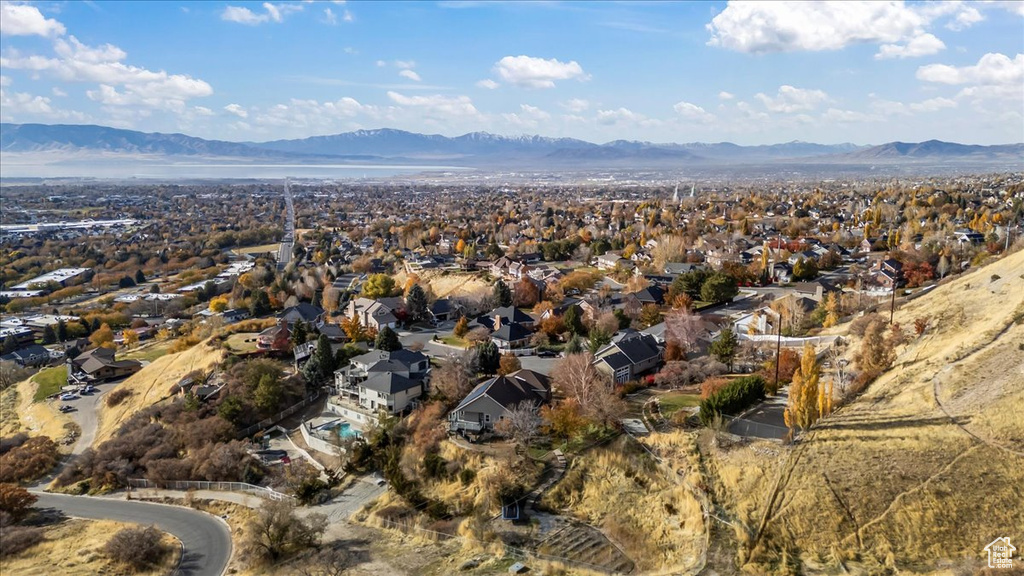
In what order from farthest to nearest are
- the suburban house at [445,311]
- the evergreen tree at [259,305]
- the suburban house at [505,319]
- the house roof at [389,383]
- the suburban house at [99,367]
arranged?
1. the evergreen tree at [259,305]
2. the suburban house at [445,311]
3. the suburban house at [99,367]
4. the suburban house at [505,319]
5. the house roof at [389,383]

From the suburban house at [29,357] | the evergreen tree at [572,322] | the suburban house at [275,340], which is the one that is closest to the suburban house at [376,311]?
the suburban house at [275,340]

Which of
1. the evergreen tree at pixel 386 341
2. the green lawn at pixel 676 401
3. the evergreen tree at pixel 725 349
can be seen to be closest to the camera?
the green lawn at pixel 676 401

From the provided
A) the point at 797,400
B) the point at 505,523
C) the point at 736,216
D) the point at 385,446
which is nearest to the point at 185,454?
the point at 385,446

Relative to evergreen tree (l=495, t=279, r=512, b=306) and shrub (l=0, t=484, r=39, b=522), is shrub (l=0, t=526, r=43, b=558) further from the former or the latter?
evergreen tree (l=495, t=279, r=512, b=306)

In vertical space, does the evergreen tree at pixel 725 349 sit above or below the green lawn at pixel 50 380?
above

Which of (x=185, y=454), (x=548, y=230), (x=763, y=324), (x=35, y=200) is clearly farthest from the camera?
(x=35, y=200)

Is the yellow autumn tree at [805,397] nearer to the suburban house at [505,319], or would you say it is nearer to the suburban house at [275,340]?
the suburban house at [505,319]

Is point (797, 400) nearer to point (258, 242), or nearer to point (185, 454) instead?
point (185, 454)
